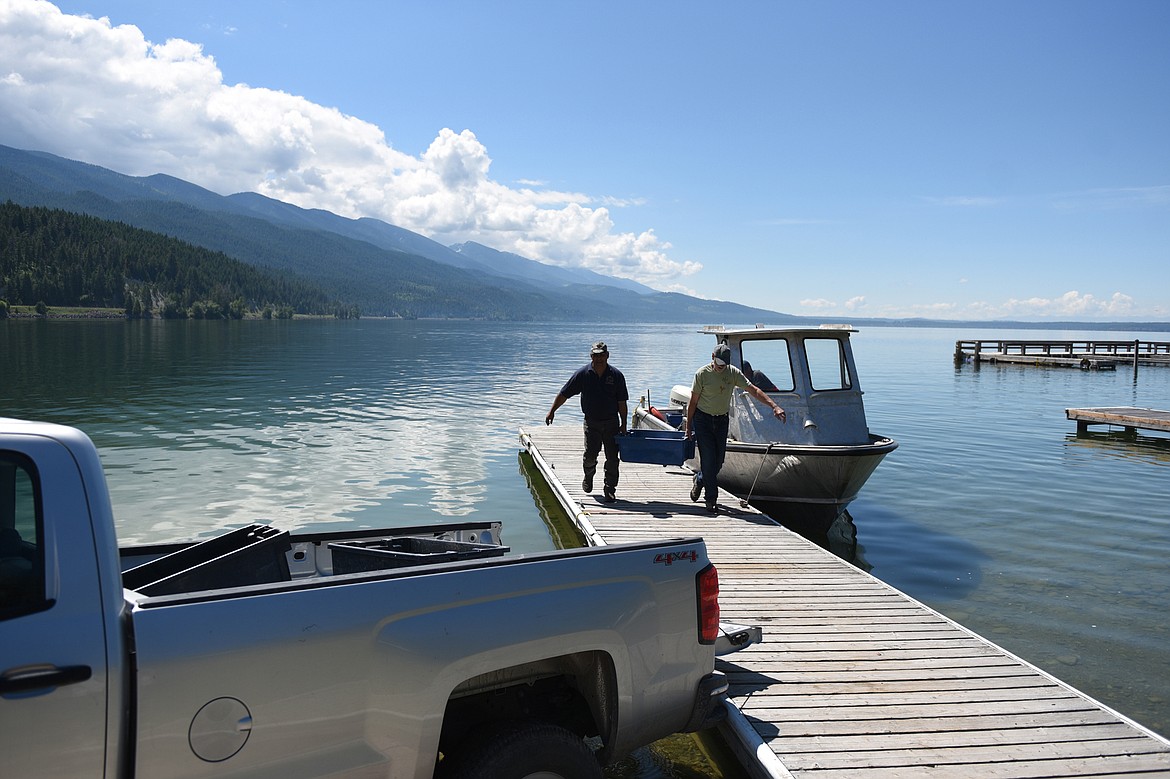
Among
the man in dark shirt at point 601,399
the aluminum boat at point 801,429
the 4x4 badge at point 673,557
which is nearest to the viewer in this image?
the 4x4 badge at point 673,557

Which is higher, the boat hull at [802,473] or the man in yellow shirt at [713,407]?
the man in yellow shirt at [713,407]

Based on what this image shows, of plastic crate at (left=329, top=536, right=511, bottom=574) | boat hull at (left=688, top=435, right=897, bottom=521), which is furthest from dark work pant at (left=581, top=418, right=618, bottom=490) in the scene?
plastic crate at (left=329, top=536, right=511, bottom=574)

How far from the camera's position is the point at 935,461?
19797mm

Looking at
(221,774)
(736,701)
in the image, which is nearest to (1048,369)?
(736,701)

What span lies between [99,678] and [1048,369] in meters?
61.3

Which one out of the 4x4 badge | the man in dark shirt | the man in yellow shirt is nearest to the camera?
the 4x4 badge

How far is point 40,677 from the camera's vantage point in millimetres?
2338

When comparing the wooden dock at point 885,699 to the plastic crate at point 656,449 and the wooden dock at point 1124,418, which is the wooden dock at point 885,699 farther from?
the wooden dock at point 1124,418

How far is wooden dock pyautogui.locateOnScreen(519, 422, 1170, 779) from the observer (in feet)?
15.2

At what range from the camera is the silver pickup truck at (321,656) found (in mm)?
2432

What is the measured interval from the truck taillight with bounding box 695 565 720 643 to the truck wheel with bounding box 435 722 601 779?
2.63 ft

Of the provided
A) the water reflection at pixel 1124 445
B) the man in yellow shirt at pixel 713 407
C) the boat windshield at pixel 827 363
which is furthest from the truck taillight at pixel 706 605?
the water reflection at pixel 1124 445

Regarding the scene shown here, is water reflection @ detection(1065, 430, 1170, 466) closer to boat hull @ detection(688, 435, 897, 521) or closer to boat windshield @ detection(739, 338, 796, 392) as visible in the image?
boat hull @ detection(688, 435, 897, 521)

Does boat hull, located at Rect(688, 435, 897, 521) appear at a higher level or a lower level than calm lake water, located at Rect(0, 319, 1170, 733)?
higher
